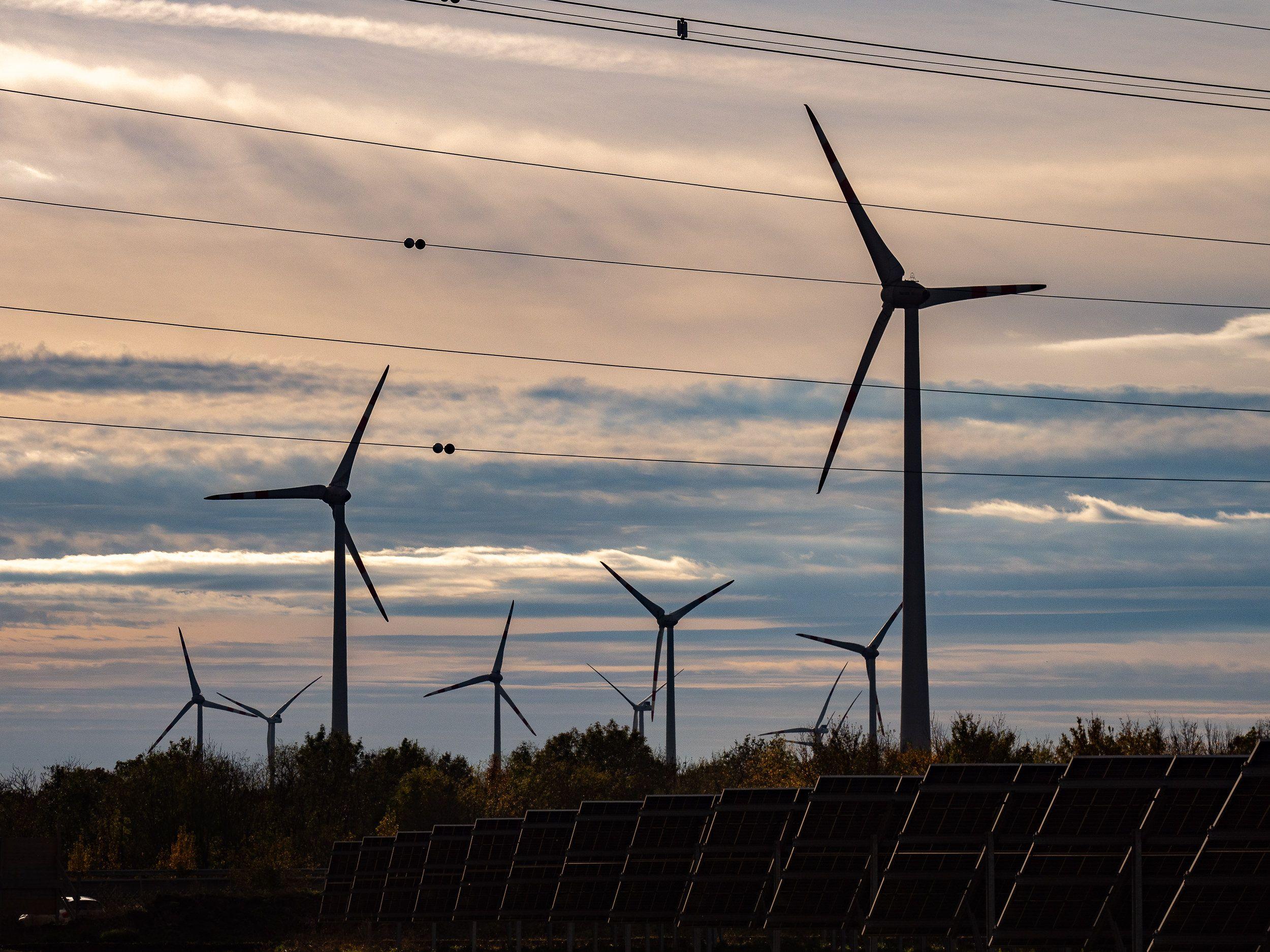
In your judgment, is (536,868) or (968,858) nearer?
(968,858)

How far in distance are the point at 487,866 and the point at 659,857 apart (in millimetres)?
8028

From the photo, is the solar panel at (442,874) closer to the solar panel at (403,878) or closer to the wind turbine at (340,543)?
the solar panel at (403,878)

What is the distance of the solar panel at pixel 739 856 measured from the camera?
3331 cm

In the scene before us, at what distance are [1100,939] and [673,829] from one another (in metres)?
12.2

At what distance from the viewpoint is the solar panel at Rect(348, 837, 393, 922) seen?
48688 millimetres

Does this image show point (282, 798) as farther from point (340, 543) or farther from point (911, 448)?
point (911, 448)

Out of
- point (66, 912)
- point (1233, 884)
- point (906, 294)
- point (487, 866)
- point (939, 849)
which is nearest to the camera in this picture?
point (1233, 884)

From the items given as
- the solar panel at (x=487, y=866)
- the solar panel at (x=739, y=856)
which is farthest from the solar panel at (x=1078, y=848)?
the solar panel at (x=487, y=866)

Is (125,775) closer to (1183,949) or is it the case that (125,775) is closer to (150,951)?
(150,951)

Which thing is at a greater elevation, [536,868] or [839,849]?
[839,849]

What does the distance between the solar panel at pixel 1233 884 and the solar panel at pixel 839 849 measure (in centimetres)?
653

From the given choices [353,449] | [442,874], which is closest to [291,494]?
[353,449]

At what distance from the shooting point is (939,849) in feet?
93.2

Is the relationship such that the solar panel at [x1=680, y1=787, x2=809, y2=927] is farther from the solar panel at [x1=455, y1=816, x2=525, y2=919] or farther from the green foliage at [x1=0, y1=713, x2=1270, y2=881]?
the green foliage at [x1=0, y1=713, x2=1270, y2=881]
